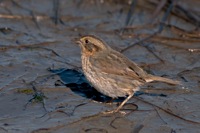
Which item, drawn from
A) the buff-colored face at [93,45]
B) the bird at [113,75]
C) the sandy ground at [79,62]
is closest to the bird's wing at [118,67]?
the bird at [113,75]

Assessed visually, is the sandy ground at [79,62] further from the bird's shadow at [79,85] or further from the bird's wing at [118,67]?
the bird's wing at [118,67]

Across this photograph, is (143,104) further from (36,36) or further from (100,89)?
(36,36)

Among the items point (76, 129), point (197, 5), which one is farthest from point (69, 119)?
point (197, 5)

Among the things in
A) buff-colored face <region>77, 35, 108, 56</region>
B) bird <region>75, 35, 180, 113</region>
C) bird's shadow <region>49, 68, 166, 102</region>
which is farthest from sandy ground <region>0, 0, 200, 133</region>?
buff-colored face <region>77, 35, 108, 56</region>

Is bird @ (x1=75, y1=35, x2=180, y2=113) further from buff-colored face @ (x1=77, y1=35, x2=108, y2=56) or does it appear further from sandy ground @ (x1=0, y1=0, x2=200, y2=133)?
sandy ground @ (x1=0, y1=0, x2=200, y2=133)

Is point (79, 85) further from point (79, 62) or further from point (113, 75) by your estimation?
point (79, 62)

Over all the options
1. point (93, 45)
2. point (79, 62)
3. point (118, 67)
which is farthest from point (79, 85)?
point (79, 62)
